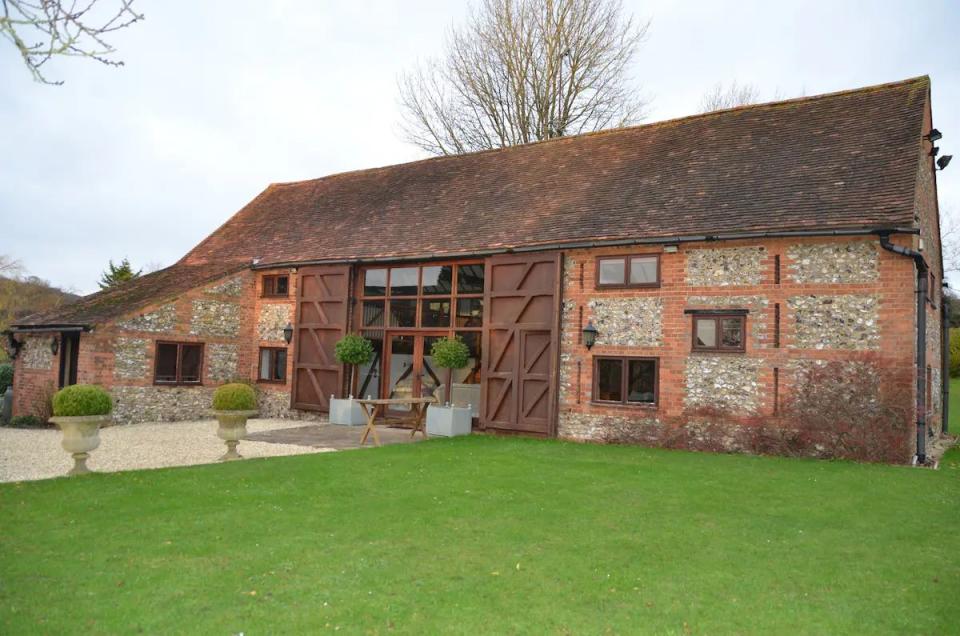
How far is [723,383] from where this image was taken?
1256cm

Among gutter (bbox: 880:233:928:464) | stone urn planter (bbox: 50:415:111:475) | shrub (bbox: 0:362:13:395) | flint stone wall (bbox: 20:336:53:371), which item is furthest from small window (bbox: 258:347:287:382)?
gutter (bbox: 880:233:928:464)

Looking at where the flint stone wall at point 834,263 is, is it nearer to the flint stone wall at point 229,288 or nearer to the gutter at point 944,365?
the gutter at point 944,365

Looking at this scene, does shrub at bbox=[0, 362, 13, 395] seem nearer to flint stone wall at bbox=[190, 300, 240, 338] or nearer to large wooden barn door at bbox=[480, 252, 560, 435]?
flint stone wall at bbox=[190, 300, 240, 338]

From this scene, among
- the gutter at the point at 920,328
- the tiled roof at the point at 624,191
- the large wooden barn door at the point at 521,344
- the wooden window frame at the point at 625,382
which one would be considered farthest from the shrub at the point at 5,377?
the gutter at the point at 920,328

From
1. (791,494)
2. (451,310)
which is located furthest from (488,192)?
(791,494)

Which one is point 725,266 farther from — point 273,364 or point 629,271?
point 273,364

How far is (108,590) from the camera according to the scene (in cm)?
518

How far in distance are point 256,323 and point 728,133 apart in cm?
1292

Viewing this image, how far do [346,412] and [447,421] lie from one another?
10.1 ft

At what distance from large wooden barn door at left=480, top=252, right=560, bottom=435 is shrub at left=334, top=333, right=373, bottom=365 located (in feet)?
10.4

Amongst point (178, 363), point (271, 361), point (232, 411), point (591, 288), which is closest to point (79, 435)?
point (232, 411)

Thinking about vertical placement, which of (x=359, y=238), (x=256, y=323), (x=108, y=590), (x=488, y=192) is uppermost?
(x=488, y=192)

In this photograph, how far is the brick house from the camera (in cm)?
1191

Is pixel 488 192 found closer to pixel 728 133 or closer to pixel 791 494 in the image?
pixel 728 133
